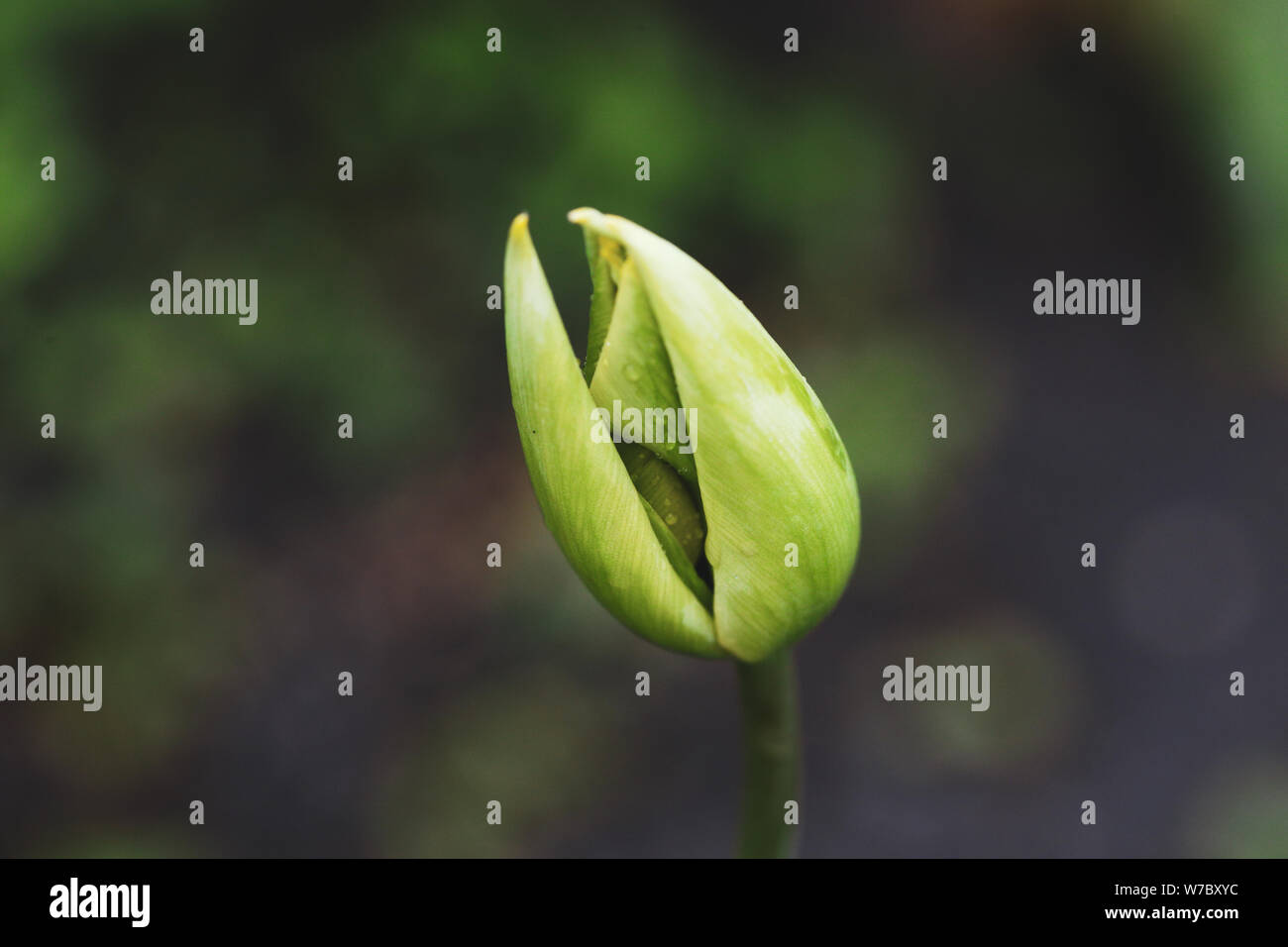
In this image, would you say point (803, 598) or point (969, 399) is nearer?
point (803, 598)

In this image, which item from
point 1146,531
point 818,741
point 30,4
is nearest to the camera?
point 30,4

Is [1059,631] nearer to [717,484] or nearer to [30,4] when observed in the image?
[717,484]

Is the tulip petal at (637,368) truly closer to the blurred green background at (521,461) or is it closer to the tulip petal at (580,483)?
the tulip petal at (580,483)

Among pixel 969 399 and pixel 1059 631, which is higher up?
pixel 969 399

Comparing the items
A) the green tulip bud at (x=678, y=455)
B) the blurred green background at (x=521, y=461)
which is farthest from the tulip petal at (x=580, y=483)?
the blurred green background at (x=521, y=461)

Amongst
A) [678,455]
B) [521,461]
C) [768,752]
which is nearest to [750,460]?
[678,455]

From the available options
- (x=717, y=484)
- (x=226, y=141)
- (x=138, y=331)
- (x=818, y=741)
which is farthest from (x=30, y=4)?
(x=818, y=741)
